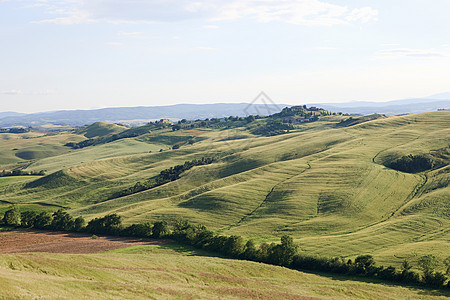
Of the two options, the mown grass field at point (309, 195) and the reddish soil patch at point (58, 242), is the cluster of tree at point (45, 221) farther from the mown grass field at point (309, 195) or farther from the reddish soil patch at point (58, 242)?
the mown grass field at point (309, 195)

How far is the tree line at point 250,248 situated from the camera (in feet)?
194

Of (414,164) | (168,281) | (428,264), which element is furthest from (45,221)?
(414,164)

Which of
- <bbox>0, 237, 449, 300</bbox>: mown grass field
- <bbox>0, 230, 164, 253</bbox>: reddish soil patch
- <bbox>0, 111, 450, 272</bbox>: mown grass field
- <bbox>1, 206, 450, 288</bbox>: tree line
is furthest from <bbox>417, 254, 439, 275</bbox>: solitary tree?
<bbox>0, 230, 164, 253</bbox>: reddish soil patch

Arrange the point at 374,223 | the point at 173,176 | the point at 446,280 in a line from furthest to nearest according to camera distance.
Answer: the point at 173,176, the point at 374,223, the point at 446,280

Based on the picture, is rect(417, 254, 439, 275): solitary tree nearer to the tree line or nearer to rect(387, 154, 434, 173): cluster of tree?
the tree line

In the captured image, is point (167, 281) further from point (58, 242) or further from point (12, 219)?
point (12, 219)

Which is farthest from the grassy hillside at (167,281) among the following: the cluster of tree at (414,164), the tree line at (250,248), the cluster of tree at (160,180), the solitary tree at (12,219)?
Result: the cluster of tree at (414,164)

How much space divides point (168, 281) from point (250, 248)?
25310 mm

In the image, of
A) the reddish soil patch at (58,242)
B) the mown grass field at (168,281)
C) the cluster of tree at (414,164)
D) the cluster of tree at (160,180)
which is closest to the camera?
the mown grass field at (168,281)

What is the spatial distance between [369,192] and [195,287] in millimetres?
75941

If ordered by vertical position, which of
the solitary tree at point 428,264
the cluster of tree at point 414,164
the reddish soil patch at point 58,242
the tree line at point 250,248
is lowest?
the reddish soil patch at point 58,242

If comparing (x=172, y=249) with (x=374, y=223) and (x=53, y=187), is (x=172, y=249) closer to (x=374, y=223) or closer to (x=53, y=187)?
(x=374, y=223)

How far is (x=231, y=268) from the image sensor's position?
59.1 m

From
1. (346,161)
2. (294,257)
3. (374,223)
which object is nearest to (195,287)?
(294,257)
